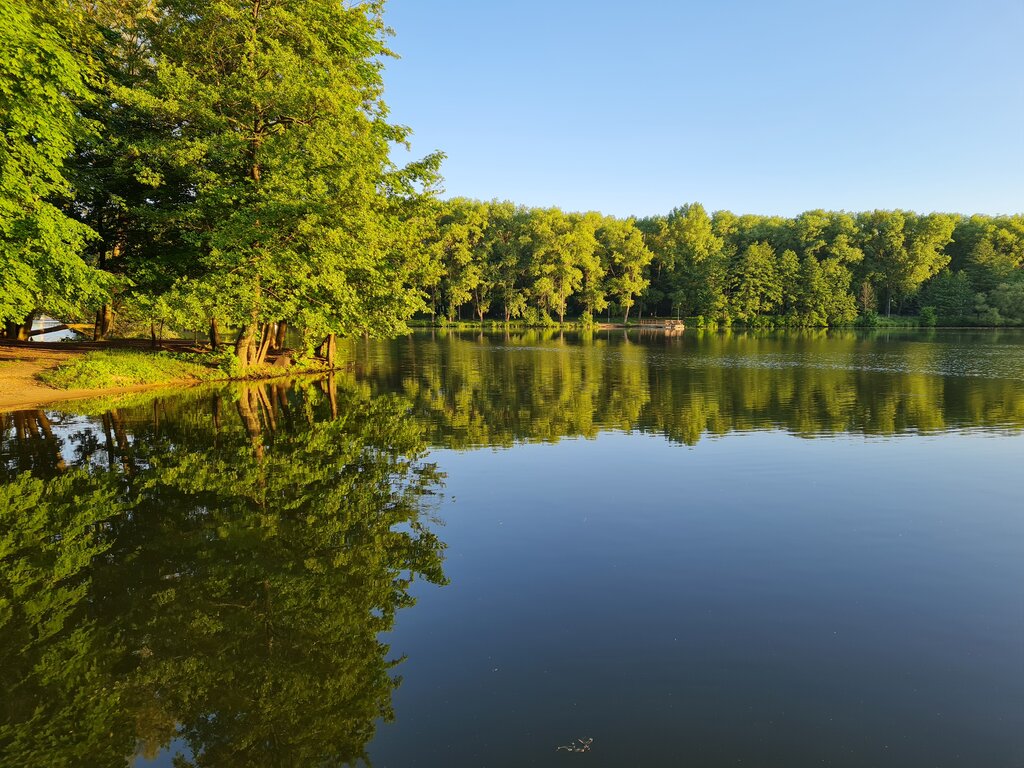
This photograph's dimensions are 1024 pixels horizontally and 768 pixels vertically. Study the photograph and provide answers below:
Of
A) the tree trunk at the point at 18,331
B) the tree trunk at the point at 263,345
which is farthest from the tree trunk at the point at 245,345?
the tree trunk at the point at 18,331

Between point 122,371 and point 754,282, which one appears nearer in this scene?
point 122,371

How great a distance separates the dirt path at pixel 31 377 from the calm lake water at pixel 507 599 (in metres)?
8.26

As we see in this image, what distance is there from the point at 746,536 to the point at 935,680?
181 inches

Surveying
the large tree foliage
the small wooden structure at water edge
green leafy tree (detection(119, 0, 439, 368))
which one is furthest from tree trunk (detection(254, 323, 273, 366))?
the small wooden structure at water edge

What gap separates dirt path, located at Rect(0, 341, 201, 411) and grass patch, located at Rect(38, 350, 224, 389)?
0.43 metres

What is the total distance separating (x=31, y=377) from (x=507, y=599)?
29161 millimetres

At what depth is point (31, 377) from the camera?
92.3 ft

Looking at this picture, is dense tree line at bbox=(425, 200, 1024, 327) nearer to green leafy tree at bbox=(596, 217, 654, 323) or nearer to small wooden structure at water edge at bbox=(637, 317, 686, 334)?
green leafy tree at bbox=(596, 217, 654, 323)

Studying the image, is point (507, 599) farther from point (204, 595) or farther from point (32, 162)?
point (32, 162)

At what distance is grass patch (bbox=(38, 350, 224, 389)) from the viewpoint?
28.6m

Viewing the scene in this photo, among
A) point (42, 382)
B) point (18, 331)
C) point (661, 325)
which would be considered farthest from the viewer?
point (661, 325)

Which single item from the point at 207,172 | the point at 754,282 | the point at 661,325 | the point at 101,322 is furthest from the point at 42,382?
the point at 754,282

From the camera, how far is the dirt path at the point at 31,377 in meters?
25.7

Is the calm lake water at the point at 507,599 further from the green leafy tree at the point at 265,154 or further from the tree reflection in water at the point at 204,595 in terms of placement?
the green leafy tree at the point at 265,154
